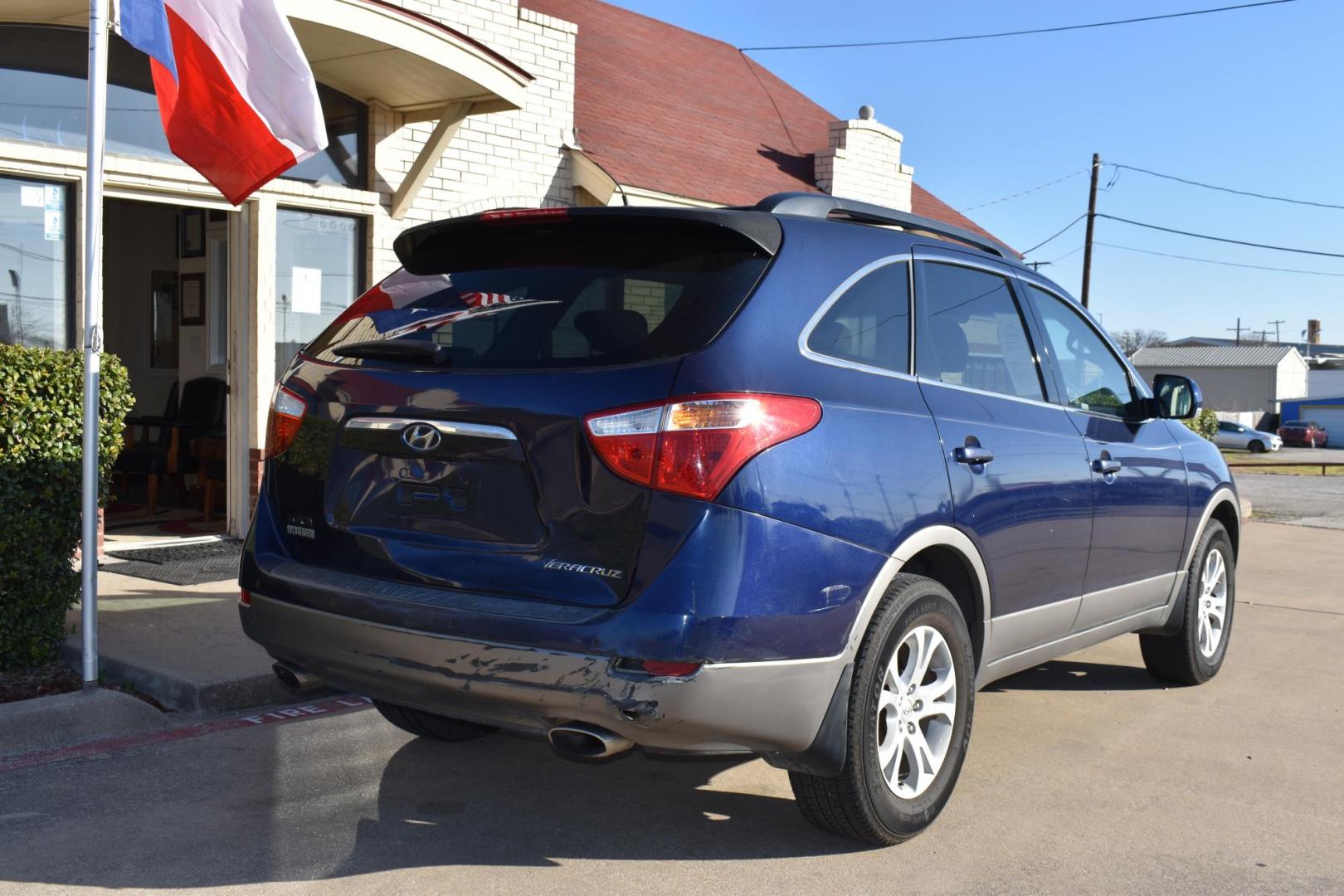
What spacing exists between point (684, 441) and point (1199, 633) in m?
3.97

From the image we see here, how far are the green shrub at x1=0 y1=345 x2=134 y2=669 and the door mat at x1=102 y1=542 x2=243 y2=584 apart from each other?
236cm

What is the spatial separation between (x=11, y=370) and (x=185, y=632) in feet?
5.31

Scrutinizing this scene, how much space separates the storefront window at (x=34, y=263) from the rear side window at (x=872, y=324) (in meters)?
5.86

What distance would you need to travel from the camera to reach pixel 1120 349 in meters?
5.81

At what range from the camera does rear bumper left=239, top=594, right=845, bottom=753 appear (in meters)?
3.33

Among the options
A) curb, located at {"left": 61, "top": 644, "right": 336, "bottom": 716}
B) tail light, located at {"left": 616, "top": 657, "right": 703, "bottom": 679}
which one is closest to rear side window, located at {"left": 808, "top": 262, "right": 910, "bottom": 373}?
tail light, located at {"left": 616, "top": 657, "right": 703, "bottom": 679}

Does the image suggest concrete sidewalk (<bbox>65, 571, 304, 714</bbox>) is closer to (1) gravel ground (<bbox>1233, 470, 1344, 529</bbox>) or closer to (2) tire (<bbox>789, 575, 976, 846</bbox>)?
(2) tire (<bbox>789, 575, 976, 846</bbox>)

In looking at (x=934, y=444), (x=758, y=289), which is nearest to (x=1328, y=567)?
(x=934, y=444)

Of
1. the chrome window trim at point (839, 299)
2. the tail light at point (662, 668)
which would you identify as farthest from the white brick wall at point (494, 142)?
the tail light at point (662, 668)

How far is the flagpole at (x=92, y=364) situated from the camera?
529 cm

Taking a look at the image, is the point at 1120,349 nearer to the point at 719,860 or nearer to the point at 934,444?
the point at 934,444

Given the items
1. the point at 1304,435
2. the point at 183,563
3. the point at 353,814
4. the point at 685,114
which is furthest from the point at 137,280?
the point at 1304,435

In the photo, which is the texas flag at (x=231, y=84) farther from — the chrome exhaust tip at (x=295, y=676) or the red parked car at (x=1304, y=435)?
the red parked car at (x=1304, y=435)

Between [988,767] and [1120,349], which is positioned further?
[1120,349]
